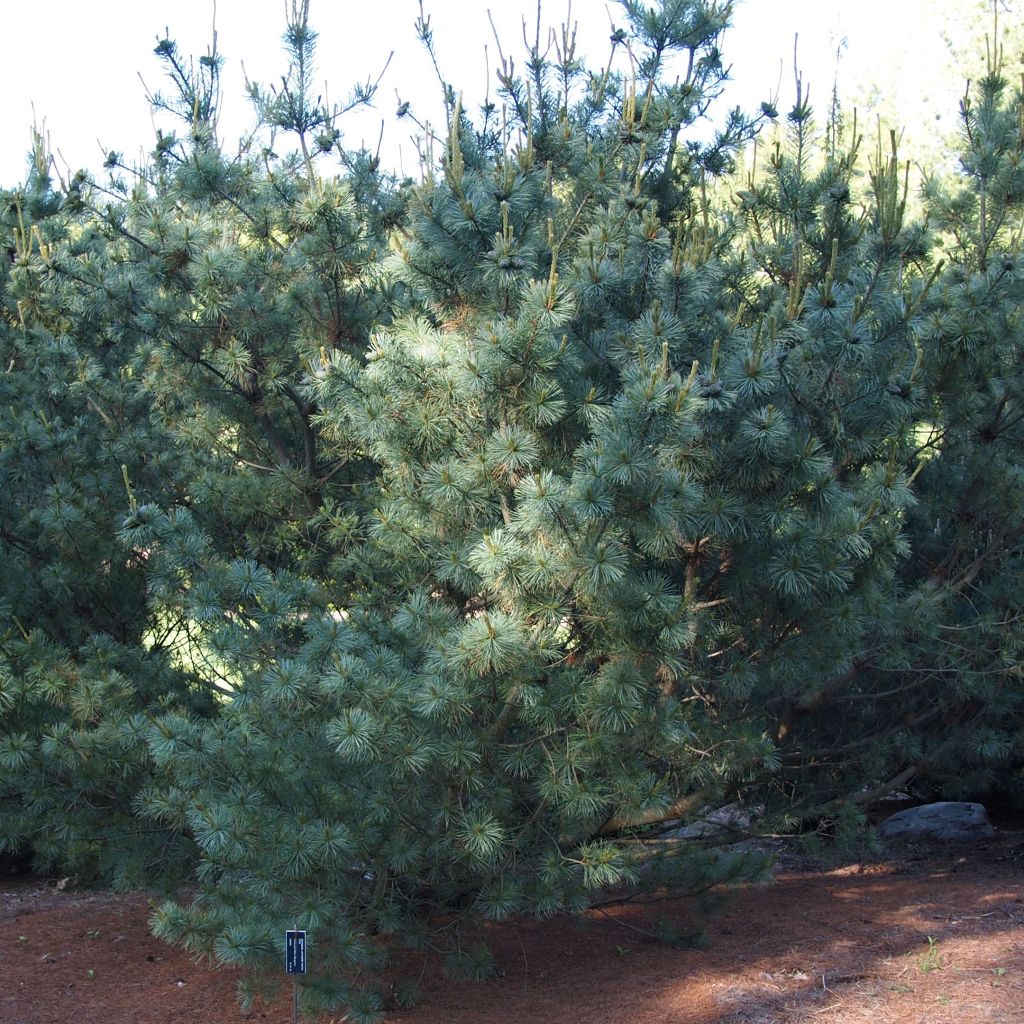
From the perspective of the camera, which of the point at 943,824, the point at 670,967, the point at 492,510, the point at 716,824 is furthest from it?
the point at 943,824

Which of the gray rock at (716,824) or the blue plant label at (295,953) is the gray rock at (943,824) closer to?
the gray rock at (716,824)

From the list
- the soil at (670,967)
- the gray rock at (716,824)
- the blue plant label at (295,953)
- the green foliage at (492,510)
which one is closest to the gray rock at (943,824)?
the soil at (670,967)

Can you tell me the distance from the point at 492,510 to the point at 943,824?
20.9 ft

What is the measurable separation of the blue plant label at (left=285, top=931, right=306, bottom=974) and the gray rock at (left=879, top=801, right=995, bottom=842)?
255 inches

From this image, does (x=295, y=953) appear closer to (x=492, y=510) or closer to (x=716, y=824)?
(x=492, y=510)

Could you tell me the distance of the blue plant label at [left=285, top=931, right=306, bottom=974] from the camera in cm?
397

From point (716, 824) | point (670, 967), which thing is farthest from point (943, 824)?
point (670, 967)

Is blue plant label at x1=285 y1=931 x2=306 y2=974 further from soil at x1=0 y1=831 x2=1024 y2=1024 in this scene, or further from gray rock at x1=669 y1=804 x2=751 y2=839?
gray rock at x1=669 y1=804 x2=751 y2=839

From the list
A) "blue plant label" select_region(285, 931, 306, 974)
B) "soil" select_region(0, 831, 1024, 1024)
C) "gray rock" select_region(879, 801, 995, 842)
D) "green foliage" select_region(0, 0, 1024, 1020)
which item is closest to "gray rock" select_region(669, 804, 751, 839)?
"green foliage" select_region(0, 0, 1024, 1020)

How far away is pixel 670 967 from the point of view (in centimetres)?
578

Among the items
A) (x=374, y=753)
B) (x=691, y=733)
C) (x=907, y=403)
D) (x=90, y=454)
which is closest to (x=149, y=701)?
(x=90, y=454)

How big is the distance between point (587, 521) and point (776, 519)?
813 mm

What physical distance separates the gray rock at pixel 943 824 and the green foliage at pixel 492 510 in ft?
7.75

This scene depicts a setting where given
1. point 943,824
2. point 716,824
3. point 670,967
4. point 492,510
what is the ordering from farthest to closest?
point 943,824
point 716,824
point 670,967
point 492,510
